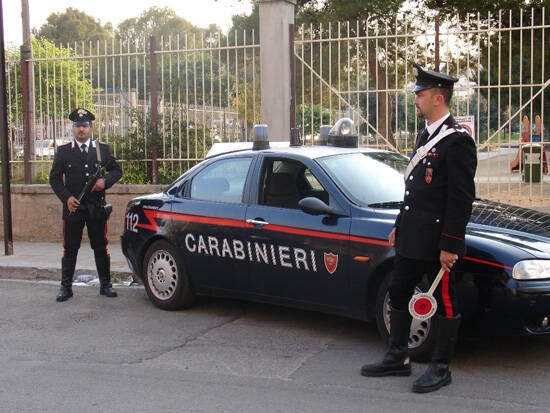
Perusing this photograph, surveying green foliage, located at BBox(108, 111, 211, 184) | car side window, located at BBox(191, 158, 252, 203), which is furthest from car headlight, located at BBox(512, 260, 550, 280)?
green foliage, located at BBox(108, 111, 211, 184)

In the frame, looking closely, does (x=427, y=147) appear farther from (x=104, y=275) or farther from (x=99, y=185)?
(x=104, y=275)

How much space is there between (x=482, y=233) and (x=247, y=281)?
202 cm

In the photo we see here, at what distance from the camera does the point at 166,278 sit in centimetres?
671

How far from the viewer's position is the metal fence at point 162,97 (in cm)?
1074

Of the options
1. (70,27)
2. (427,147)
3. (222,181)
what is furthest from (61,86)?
(70,27)

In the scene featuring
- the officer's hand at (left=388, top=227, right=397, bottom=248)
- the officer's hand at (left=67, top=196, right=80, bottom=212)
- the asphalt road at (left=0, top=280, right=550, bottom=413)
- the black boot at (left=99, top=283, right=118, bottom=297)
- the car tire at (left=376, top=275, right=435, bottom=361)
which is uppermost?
the officer's hand at (left=67, top=196, right=80, bottom=212)

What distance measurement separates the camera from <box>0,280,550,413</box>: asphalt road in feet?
14.1

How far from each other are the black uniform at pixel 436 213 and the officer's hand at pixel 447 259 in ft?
0.09

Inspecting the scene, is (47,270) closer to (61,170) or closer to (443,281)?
(61,170)

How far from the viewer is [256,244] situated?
5945mm

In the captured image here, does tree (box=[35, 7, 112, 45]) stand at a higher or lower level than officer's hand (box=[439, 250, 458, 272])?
higher

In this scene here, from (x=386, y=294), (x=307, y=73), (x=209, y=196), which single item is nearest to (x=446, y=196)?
(x=386, y=294)

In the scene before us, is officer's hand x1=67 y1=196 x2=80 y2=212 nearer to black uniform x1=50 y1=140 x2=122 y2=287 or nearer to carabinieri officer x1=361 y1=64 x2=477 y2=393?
black uniform x1=50 y1=140 x2=122 y2=287

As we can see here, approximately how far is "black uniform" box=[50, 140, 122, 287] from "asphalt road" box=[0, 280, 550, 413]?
76 centimetres
